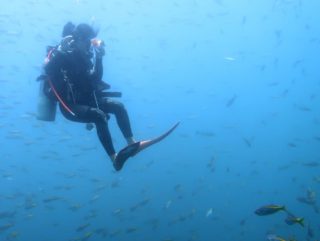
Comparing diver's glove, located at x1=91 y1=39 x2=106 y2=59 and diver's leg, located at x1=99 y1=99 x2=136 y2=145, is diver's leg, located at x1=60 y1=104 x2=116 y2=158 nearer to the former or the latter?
diver's leg, located at x1=99 y1=99 x2=136 y2=145

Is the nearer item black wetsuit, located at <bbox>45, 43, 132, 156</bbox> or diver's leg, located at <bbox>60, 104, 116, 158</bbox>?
black wetsuit, located at <bbox>45, 43, 132, 156</bbox>

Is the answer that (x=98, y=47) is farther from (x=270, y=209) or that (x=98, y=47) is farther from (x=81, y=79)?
(x=270, y=209)

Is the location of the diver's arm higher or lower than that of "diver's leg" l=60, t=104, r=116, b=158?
higher

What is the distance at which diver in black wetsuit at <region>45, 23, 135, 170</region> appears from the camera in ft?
22.3

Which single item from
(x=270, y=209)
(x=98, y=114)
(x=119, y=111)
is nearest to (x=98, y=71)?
(x=98, y=114)

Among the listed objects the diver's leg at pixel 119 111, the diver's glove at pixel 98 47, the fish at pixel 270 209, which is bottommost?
the fish at pixel 270 209

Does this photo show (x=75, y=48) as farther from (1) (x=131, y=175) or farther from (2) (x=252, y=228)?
(1) (x=131, y=175)

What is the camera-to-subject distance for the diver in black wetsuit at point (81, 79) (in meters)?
6.79

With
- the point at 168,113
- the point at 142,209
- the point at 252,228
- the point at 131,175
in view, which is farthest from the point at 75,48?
the point at 168,113

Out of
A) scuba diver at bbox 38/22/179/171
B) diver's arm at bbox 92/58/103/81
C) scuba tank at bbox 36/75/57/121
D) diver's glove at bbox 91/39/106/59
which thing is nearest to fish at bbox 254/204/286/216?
scuba diver at bbox 38/22/179/171

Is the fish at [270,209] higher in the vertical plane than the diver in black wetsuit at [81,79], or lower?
lower

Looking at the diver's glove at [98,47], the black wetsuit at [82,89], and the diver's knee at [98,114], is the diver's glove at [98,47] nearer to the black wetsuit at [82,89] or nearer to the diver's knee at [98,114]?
the black wetsuit at [82,89]

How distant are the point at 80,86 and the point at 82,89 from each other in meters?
0.09

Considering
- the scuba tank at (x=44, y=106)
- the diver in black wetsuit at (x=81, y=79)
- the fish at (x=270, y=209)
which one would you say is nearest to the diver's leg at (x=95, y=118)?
the diver in black wetsuit at (x=81, y=79)
